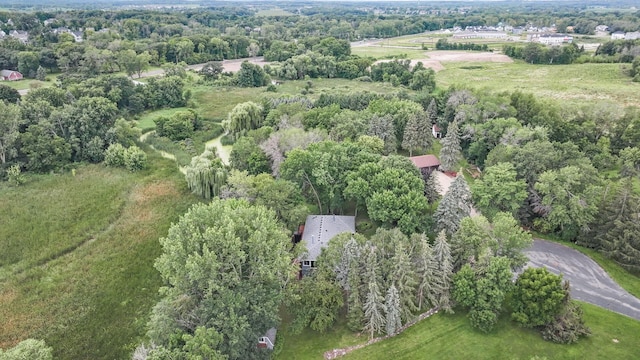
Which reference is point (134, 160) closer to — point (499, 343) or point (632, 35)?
point (499, 343)

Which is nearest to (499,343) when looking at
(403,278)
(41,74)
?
(403,278)

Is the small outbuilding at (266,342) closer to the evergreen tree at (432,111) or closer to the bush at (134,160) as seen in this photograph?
the bush at (134,160)

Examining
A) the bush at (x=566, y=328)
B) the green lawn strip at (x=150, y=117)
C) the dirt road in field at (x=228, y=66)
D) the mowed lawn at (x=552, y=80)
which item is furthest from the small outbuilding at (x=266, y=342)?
the dirt road in field at (x=228, y=66)

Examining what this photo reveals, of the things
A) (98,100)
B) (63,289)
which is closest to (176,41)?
(98,100)

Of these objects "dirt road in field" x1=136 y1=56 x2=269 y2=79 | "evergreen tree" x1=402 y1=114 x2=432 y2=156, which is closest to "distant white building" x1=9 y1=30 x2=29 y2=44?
"dirt road in field" x1=136 y1=56 x2=269 y2=79

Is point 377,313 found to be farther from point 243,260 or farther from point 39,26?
point 39,26

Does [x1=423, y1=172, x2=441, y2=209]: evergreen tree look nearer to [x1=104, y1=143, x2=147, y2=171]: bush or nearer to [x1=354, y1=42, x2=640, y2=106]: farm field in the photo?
[x1=354, y1=42, x2=640, y2=106]: farm field
